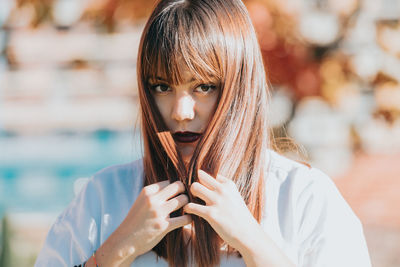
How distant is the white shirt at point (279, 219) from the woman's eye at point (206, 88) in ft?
0.91

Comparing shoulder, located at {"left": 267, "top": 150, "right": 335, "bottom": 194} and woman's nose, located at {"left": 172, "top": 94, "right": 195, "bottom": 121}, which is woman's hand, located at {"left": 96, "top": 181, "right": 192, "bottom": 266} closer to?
woman's nose, located at {"left": 172, "top": 94, "right": 195, "bottom": 121}

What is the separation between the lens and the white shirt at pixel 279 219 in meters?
1.32

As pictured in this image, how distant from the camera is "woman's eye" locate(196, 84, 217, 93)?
1304 mm

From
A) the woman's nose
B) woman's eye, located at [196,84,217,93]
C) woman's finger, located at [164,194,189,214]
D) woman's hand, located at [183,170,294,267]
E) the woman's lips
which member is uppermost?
woman's eye, located at [196,84,217,93]

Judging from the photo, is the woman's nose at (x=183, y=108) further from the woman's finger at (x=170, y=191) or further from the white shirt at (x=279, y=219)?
the white shirt at (x=279, y=219)

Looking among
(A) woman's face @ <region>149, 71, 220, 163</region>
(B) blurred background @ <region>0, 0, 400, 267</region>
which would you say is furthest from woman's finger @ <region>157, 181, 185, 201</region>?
(B) blurred background @ <region>0, 0, 400, 267</region>

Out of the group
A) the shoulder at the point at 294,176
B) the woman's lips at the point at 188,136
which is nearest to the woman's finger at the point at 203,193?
the woman's lips at the point at 188,136

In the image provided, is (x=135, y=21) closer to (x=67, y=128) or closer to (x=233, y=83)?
(x=67, y=128)

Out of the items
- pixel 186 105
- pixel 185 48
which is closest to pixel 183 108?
pixel 186 105

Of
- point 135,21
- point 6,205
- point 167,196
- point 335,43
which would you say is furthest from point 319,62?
point 6,205

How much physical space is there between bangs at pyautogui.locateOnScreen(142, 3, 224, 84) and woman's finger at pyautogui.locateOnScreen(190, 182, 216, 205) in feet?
0.81

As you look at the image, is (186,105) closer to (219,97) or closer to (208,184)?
(219,97)

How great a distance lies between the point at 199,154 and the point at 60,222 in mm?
453

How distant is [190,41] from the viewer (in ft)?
4.13
